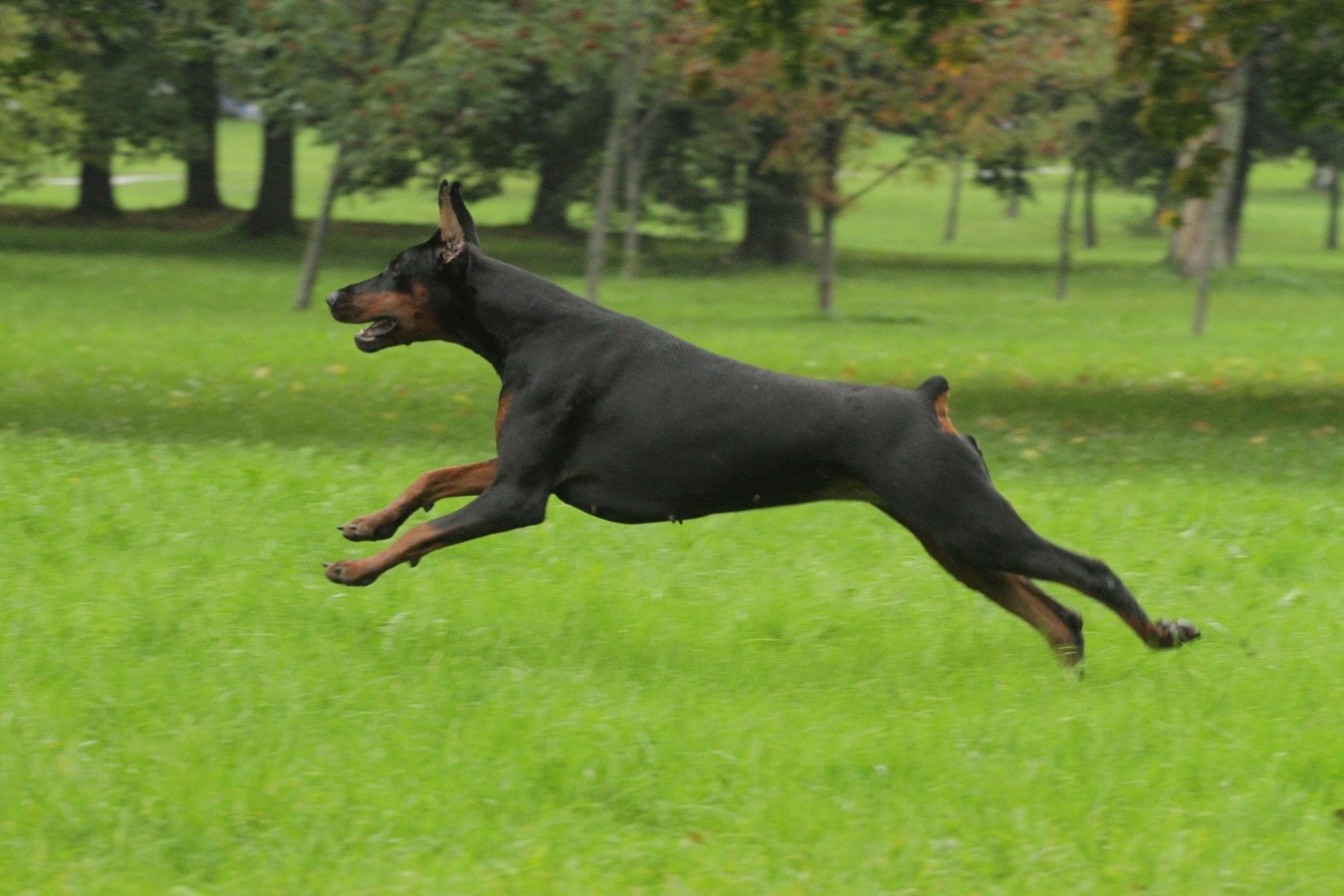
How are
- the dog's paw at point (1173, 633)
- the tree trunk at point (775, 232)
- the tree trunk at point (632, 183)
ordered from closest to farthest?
the dog's paw at point (1173, 633), the tree trunk at point (632, 183), the tree trunk at point (775, 232)

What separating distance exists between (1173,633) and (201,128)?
34880mm

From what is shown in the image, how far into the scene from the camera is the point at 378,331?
705 cm

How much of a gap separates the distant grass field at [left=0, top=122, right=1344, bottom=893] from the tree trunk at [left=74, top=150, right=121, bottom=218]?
3042 centimetres

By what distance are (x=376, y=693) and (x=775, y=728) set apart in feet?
4.66

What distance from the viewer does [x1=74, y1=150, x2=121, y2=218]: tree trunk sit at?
42500 millimetres

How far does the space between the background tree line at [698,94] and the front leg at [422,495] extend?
A: 8.69 metres

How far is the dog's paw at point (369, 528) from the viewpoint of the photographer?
6.62m

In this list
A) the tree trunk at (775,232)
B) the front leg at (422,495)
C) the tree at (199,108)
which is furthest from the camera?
the tree trunk at (775,232)

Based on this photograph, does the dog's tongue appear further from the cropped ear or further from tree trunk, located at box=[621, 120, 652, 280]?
tree trunk, located at box=[621, 120, 652, 280]

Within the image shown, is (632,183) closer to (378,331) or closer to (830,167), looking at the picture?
(830,167)

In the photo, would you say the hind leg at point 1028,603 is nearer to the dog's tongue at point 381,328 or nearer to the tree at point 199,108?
the dog's tongue at point 381,328

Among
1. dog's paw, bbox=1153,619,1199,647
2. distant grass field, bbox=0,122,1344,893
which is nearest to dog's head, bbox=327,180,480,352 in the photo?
distant grass field, bbox=0,122,1344,893

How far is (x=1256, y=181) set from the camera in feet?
263

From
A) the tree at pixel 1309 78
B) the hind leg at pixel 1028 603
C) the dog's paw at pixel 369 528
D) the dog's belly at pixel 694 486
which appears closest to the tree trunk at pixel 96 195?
the tree at pixel 1309 78
